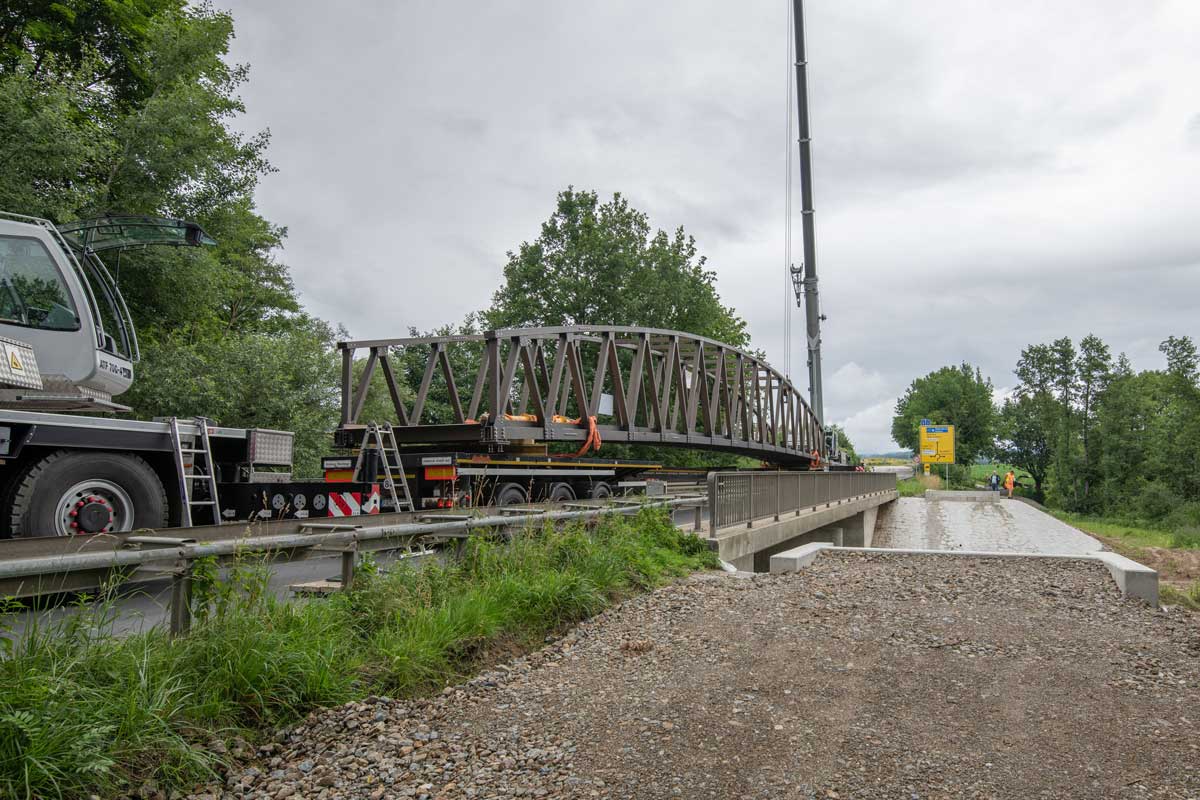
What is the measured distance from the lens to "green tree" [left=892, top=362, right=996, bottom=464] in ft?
333

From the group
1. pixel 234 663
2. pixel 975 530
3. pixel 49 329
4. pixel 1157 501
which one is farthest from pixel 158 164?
pixel 1157 501

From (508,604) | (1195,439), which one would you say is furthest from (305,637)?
(1195,439)

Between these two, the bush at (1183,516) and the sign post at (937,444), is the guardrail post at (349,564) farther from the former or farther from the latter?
the bush at (1183,516)

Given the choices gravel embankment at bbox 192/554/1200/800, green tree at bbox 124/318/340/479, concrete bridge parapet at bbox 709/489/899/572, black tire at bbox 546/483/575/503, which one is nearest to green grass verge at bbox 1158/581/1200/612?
gravel embankment at bbox 192/554/1200/800

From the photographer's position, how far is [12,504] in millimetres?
6738

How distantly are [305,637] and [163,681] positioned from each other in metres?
0.91

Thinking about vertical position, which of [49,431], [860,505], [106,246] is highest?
[106,246]

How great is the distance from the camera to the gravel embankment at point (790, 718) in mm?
3520

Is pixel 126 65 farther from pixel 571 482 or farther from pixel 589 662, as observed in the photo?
pixel 589 662

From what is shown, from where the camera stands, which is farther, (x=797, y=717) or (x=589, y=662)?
(x=589, y=662)

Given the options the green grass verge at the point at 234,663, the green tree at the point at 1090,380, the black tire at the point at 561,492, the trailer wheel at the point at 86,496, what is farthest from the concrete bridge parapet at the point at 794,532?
the green tree at the point at 1090,380

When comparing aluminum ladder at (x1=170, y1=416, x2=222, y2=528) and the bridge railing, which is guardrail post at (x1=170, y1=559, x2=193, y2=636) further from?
the bridge railing

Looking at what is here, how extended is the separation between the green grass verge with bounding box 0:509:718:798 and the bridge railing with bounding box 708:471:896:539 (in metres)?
5.53

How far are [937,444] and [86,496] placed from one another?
60.2 metres
